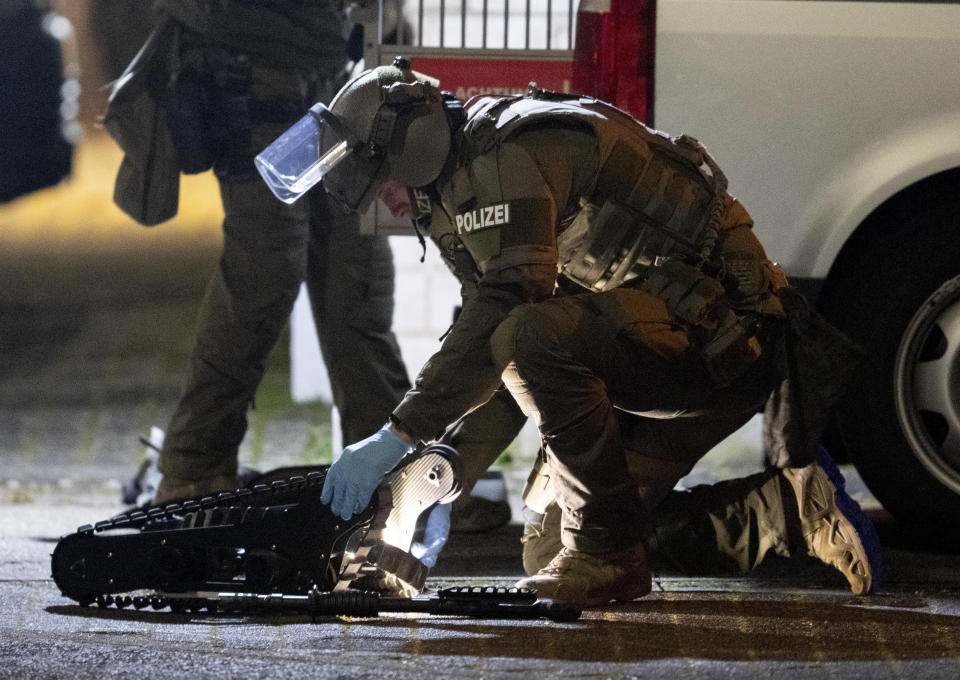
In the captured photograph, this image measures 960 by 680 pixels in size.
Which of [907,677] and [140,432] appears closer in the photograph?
[907,677]

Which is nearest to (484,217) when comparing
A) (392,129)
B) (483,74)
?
(392,129)

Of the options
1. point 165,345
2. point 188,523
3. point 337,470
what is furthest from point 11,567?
point 165,345

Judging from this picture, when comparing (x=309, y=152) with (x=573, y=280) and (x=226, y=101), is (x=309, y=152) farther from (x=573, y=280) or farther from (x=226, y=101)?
(x=226, y=101)

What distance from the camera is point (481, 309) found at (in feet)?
9.93

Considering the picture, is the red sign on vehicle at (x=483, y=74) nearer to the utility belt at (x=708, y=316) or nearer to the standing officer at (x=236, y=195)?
the standing officer at (x=236, y=195)

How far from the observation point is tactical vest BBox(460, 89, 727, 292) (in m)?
3.15

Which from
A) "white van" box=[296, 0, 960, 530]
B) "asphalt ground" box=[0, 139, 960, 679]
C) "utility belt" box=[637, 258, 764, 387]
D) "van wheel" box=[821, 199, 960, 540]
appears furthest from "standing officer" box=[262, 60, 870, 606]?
"van wheel" box=[821, 199, 960, 540]

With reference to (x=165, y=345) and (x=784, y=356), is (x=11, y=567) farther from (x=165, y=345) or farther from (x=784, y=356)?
(x=165, y=345)

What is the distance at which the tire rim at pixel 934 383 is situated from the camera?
12.3 ft

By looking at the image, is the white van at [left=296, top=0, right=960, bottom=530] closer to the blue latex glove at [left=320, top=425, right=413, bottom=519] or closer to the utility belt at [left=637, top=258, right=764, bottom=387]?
the utility belt at [left=637, top=258, right=764, bottom=387]

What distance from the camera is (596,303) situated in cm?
321

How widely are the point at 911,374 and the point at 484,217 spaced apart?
4.57 feet

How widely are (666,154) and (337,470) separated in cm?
103

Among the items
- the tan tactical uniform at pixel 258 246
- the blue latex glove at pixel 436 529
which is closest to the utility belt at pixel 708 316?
the blue latex glove at pixel 436 529
